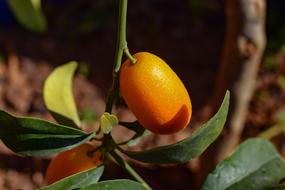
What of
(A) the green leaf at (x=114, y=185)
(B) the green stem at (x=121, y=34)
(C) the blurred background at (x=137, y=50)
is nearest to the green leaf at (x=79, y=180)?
(A) the green leaf at (x=114, y=185)

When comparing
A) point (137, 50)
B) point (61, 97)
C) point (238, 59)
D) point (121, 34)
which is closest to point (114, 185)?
point (121, 34)

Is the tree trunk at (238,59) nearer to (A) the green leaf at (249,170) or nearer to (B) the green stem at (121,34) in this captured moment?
(A) the green leaf at (249,170)

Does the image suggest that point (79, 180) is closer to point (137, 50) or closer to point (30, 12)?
point (30, 12)

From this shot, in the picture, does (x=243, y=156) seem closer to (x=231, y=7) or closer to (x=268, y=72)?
(x=231, y=7)

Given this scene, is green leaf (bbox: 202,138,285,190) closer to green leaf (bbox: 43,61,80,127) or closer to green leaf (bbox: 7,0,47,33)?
green leaf (bbox: 43,61,80,127)

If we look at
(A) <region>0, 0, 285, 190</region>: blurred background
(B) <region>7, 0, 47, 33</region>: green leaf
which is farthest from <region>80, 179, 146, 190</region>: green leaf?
(A) <region>0, 0, 285, 190</region>: blurred background
